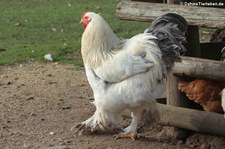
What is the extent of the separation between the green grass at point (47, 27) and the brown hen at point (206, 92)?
3444 mm

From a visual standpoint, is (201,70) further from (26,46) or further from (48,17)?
(48,17)

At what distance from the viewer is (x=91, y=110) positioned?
7.16m

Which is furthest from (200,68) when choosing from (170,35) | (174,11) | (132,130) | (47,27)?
(47,27)

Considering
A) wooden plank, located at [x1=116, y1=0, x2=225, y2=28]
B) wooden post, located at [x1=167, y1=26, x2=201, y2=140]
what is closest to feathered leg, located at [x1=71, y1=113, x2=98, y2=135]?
wooden post, located at [x1=167, y1=26, x2=201, y2=140]

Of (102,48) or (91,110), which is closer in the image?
(102,48)

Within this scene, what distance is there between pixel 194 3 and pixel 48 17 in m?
7.07

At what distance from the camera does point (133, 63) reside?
5.74 meters

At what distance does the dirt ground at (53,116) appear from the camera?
617 cm

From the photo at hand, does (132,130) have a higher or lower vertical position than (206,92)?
lower

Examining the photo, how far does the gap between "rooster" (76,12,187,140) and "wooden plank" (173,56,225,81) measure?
0.88ft

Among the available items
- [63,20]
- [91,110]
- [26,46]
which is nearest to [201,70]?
[91,110]

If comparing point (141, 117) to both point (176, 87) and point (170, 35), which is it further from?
point (170, 35)

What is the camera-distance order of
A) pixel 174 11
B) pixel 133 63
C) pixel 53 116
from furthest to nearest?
pixel 53 116
pixel 174 11
pixel 133 63

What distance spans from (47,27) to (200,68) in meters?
6.86
